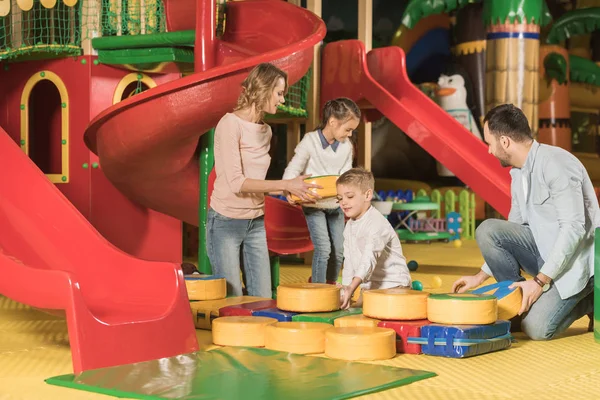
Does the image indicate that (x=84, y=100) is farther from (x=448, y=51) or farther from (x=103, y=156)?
Result: (x=448, y=51)

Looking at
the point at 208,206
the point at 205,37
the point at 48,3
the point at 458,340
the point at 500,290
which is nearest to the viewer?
the point at 458,340

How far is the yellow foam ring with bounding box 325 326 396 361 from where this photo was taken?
3.25 metres

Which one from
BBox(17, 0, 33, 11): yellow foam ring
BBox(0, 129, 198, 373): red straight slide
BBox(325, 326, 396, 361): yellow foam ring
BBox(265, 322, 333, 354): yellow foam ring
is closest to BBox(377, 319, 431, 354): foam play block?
BBox(325, 326, 396, 361): yellow foam ring

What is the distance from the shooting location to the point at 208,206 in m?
5.26

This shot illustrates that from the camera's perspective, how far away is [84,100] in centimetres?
569

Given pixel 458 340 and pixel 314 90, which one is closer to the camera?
pixel 458 340

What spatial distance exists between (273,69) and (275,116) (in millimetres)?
2614

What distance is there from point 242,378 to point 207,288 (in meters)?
1.22

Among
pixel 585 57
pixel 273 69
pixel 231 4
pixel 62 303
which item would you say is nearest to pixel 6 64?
pixel 231 4

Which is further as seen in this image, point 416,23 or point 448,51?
point 448,51

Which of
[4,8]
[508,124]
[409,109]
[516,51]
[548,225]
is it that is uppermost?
[516,51]

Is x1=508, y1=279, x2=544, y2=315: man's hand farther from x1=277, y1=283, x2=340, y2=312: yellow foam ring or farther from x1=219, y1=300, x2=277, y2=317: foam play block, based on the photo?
x1=219, y1=300, x2=277, y2=317: foam play block

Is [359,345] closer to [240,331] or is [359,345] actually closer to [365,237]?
[240,331]

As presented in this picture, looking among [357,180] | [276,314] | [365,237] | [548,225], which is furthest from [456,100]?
[276,314]
